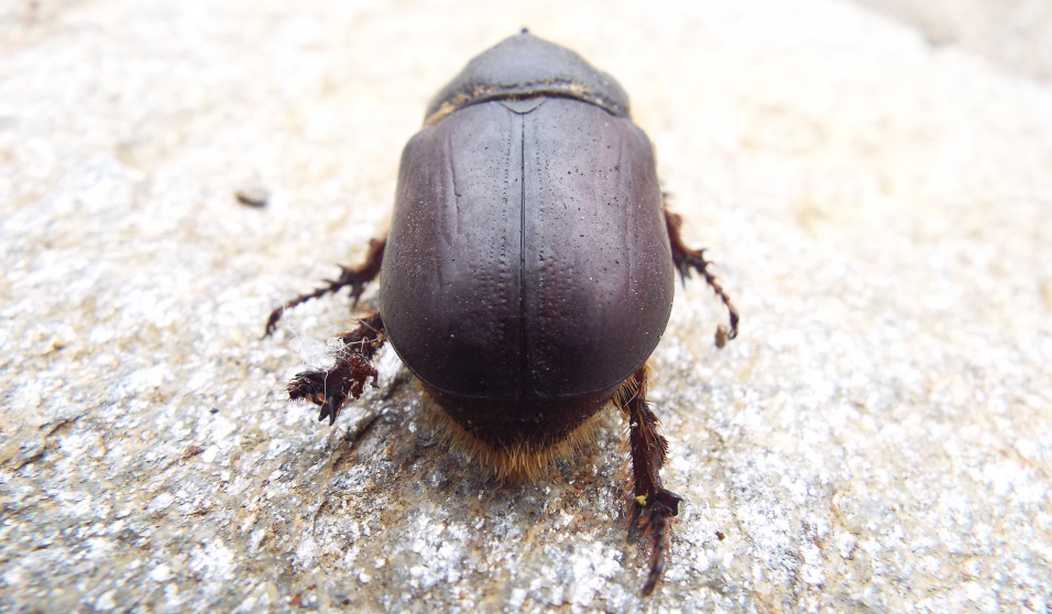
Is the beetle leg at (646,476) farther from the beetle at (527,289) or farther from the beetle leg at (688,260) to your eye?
the beetle leg at (688,260)

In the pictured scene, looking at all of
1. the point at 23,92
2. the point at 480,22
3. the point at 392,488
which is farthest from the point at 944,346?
the point at 23,92

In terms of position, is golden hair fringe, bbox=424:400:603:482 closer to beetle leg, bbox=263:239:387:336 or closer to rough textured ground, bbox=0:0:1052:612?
rough textured ground, bbox=0:0:1052:612

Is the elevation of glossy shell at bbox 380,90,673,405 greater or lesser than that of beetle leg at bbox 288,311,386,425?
greater

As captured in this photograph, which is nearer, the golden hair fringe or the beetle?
the beetle

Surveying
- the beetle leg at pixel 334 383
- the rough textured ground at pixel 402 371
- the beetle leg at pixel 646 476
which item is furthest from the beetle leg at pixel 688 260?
the beetle leg at pixel 334 383

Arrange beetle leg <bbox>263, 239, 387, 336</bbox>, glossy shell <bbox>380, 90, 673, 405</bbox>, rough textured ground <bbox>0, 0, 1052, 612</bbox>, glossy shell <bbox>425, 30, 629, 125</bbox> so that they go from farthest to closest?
beetle leg <bbox>263, 239, 387, 336</bbox>, glossy shell <bbox>425, 30, 629, 125</bbox>, rough textured ground <bbox>0, 0, 1052, 612</bbox>, glossy shell <bbox>380, 90, 673, 405</bbox>

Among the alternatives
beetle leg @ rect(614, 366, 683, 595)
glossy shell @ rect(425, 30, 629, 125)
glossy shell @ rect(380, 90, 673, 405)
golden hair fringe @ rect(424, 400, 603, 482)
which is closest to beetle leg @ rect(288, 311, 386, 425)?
glossy shell @ rect(380, 90, 673, 405)

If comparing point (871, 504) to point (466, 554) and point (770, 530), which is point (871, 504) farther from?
point (466, 554)
